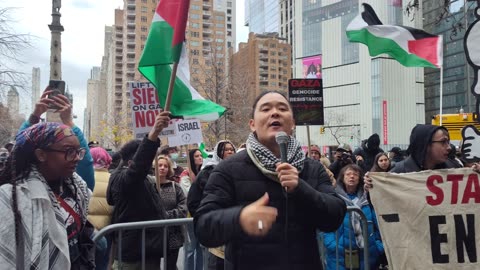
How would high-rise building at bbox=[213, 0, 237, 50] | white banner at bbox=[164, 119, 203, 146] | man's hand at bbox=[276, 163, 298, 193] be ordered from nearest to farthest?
man's hand at bbox=[276, 163, 298, 193] < white banner at bbox=[164, 119, 203, 146] < high-rise building at bbox=[213, 0, 237, 50]

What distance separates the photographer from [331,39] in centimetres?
7700

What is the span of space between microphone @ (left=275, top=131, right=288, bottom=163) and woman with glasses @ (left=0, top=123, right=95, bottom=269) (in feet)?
3.84

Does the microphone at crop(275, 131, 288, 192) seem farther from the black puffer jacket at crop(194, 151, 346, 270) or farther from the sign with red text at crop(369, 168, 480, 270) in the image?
the sign with red text at crop(369, 168, 480, 270)

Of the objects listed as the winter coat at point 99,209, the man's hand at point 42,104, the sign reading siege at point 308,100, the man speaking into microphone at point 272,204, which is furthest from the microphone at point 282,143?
the sign reading siege at point 308,100

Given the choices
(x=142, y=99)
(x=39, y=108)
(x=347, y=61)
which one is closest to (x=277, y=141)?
(x=39, y=108)

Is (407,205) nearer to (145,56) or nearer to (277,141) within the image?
(277,141)

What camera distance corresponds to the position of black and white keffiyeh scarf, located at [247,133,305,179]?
2385mm

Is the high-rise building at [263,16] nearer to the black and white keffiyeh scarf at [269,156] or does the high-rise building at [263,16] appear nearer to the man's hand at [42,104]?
the man's hand at [42,104]

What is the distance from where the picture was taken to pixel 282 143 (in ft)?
7.59

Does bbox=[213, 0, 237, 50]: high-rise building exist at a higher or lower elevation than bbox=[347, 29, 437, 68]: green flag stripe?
A: higher

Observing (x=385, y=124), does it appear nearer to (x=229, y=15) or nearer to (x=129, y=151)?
(x=129, y=151)

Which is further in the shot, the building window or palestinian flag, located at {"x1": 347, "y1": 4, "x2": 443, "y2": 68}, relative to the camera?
the building window

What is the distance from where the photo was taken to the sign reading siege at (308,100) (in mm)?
7680

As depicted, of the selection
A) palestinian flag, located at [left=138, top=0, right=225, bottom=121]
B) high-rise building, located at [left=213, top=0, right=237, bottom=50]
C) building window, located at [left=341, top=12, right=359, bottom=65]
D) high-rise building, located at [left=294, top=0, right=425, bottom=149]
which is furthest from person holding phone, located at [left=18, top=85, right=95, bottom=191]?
high-rise building, located at [left=213, top=0, right=237, bottom=50]
